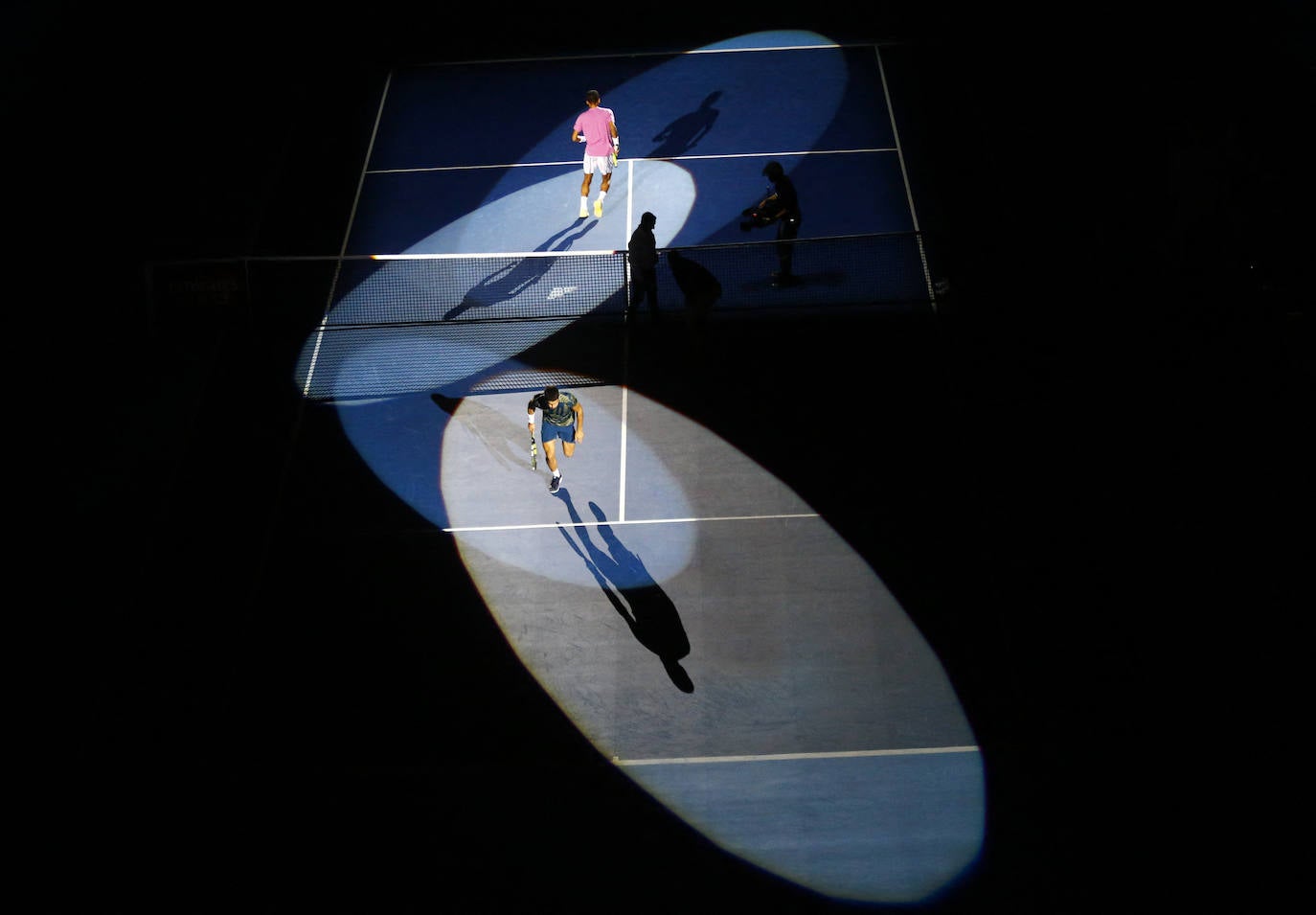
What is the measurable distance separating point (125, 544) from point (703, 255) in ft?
23.1

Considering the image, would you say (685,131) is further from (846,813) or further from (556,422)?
(846,813)

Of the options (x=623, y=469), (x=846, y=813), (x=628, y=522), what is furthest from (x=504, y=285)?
(x=846, y=813)

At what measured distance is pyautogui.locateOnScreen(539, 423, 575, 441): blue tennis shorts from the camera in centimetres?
1104

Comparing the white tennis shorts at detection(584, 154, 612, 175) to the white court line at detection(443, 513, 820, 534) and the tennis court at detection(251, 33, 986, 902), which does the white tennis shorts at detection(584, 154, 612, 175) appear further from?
the white court line at detection(443, 513, 820, 534)

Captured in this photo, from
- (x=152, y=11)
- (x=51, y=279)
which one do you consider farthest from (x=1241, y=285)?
(x=152, y=11)

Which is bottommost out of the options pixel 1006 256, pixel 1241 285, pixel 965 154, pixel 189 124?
pixel 1241 285

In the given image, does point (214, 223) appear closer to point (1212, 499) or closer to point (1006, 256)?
point (1006, 256)

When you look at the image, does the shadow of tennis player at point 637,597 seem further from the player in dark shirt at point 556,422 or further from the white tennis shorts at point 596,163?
the white tennis shorts at point 596,163

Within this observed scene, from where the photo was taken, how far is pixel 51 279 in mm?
13094

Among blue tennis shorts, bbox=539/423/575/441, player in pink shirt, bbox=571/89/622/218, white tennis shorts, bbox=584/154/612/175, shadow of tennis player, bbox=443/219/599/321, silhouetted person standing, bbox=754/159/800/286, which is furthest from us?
white tennis shorts, bbox=584/154/612/175

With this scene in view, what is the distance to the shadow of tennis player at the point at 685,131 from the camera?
16.2 meters

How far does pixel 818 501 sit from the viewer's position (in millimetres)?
11281

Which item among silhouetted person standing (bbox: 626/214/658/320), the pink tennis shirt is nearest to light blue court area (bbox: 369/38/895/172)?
the pink tennis shirt

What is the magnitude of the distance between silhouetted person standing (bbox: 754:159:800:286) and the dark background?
1501 mm
